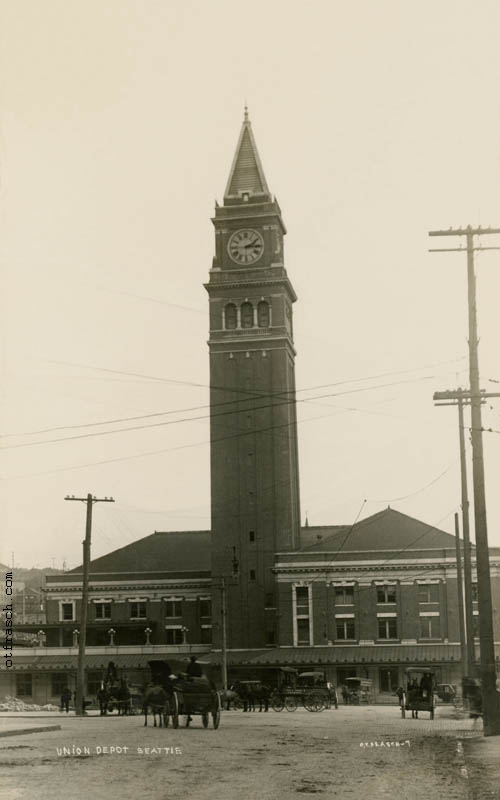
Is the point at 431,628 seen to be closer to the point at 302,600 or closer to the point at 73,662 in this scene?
the point at 302,600

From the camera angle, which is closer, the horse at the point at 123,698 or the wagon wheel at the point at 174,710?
the wagon wheel at the point at 174,710

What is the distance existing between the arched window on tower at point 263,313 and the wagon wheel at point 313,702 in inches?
1443

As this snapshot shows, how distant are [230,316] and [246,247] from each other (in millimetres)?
5229

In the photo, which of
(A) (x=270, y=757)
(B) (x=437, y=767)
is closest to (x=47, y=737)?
(A) (x=270, y=757)

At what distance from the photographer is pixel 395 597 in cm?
7469

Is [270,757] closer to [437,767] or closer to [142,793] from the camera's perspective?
[437,767]

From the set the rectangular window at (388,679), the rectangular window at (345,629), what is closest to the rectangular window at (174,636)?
the rectangular window at (345,629)

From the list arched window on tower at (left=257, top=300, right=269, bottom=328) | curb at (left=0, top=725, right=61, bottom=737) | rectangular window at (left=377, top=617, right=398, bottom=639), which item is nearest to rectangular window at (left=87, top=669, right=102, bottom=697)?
rectangular window at (left=377, top=617, right=398, bottom=639)

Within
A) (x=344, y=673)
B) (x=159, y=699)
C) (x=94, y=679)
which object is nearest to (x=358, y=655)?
(x=344, y=673)

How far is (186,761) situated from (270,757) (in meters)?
1.89

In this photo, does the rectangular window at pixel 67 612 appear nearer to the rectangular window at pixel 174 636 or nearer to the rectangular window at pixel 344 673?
the rectangular window at pixel 174 636

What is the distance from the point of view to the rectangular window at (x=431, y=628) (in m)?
73.2

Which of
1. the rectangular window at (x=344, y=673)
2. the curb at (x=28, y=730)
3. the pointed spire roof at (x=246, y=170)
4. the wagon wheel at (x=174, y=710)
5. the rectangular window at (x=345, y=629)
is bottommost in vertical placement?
the rectangular window at (x=344, y=673)

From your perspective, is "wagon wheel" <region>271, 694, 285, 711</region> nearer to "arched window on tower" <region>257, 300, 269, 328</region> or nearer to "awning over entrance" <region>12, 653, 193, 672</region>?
"awning over entrance" <region>12, 653, 193, 672</region>
